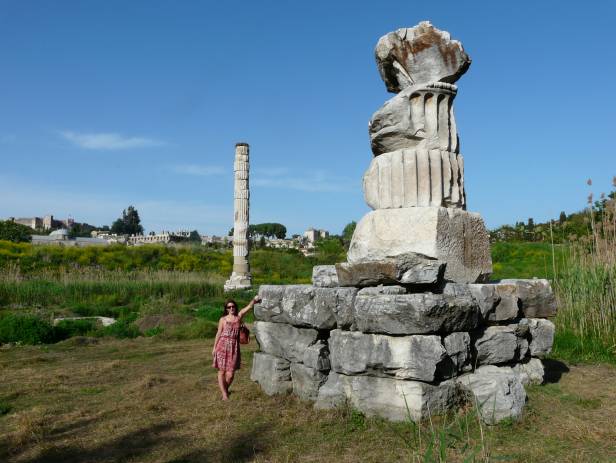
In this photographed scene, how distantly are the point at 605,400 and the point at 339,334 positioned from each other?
99.4 inches

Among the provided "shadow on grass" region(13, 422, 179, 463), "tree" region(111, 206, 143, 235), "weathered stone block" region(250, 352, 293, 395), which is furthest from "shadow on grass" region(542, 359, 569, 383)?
"tree" region(111, 206, 143, 235)

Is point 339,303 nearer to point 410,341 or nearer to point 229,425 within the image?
point 410,341

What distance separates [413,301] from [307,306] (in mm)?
1319

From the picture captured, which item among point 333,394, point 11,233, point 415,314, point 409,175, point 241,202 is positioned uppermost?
point 241,202

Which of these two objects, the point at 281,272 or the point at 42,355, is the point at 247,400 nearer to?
the point at 42,355

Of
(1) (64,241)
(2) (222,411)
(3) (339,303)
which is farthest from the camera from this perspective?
(1) (64,241)

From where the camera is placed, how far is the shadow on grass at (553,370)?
591 centimetres

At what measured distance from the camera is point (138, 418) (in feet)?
16.9

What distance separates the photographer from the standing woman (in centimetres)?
594

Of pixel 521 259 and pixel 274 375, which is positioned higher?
pixel 521 259

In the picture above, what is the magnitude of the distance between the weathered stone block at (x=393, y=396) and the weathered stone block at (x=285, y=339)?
2.13 feet

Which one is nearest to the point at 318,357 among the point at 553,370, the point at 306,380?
the point at 306,380

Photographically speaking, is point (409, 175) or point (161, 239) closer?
point (409, 175)

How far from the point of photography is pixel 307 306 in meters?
5.41
